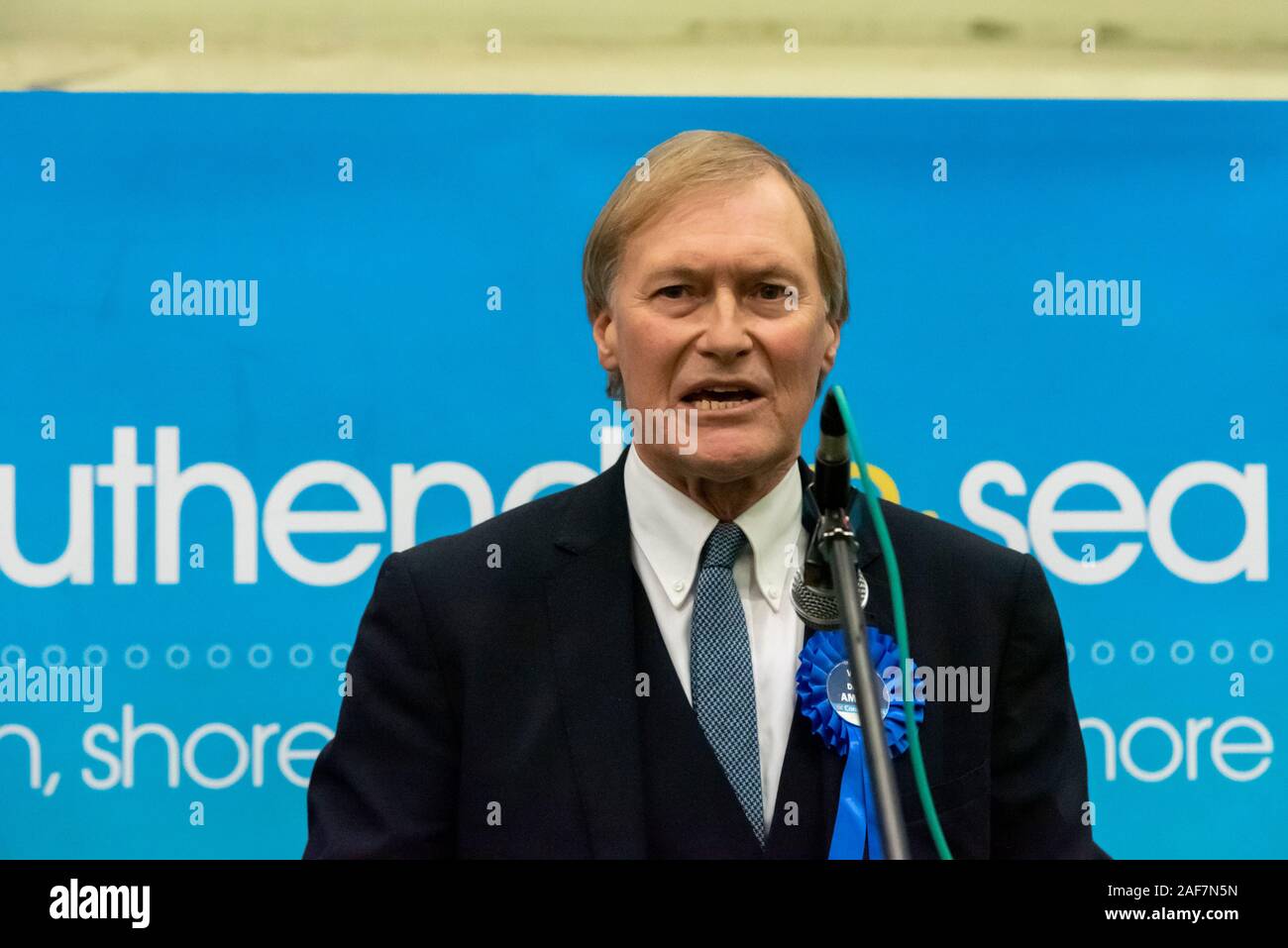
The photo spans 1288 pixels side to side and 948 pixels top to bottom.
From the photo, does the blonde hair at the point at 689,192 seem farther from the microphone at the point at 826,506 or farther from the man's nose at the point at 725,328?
the microphone at the point at 826,506

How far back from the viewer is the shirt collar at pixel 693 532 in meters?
1.86

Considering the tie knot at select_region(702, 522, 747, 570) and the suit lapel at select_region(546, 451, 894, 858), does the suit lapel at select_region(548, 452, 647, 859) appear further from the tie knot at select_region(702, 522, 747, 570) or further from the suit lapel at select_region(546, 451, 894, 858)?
the tie knot at select_region(702, 522, 747, 570)

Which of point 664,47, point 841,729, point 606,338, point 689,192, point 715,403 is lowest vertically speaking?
point 841,729

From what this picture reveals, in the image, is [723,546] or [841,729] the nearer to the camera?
[841,729]

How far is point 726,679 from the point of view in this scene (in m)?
1.78

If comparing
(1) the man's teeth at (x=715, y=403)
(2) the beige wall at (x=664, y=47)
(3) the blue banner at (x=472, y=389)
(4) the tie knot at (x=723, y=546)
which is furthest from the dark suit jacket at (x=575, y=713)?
(2) the beige wall at (x=664, y=47)

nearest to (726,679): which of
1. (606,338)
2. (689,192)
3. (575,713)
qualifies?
(575,713)

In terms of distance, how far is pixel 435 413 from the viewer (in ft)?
9.68

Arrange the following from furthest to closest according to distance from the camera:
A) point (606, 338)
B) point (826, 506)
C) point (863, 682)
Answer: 1. point (606, 338)
2. point (826, 506)
3. point (863, 682)

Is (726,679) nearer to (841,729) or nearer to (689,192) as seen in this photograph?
(841,729)

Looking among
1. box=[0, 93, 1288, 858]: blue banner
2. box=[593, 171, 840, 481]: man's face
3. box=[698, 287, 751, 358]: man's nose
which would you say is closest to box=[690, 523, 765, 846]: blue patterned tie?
box=[593, 171, 840, 481]: man's face

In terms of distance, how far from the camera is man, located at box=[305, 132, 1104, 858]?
5.60 feet

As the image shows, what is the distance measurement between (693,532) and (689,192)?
0.44 meters

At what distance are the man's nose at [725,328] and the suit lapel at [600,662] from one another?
272mm
